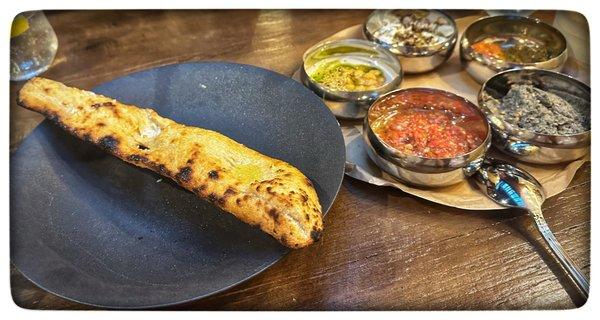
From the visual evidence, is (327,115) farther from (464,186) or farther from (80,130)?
(80,130)

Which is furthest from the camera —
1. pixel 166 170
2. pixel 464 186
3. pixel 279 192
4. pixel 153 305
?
pixel 464 186

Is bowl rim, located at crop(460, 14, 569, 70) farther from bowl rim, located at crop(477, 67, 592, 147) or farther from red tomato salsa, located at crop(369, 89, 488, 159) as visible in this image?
red tomato salsa, located at crop(369, 89, 488, 159)

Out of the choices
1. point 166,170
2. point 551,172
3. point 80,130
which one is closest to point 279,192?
point 166,170

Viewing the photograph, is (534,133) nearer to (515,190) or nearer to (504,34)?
(515,190)

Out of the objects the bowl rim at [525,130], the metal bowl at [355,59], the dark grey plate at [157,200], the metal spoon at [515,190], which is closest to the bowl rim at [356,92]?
the metal bowl at [355,59]

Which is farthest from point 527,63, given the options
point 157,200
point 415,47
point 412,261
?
point 157,200

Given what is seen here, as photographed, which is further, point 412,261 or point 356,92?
point 356,92
